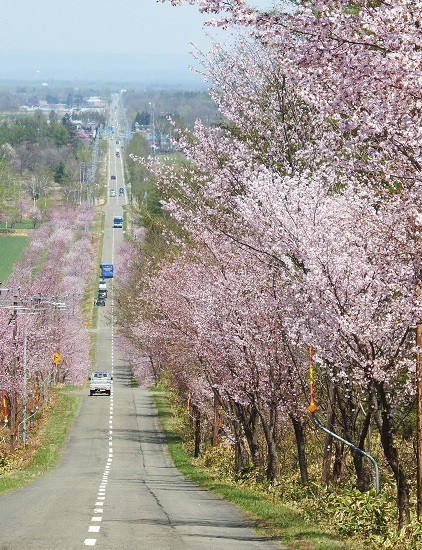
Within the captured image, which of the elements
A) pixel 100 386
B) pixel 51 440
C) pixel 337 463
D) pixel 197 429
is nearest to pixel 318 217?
pixel 337 463

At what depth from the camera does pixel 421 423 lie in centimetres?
1466

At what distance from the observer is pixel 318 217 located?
17797mm

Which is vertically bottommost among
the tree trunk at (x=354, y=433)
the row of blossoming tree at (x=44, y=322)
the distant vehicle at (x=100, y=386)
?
the distant vehicle at (x=100, y=386)

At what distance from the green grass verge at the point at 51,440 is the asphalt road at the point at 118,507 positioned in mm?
566

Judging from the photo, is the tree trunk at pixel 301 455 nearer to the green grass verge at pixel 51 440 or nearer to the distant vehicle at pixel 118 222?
the green grass verge at pixel 51 440

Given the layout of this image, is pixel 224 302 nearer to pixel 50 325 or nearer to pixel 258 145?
pixel 258 145

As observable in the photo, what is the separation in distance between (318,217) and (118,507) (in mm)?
7331

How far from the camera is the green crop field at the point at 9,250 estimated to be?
4877 inches

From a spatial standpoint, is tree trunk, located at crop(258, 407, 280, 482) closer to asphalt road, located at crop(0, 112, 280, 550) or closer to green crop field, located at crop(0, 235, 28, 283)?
asphalt road, located at crop(0, 112, 280, 550)

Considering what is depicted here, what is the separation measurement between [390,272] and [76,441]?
36774mm

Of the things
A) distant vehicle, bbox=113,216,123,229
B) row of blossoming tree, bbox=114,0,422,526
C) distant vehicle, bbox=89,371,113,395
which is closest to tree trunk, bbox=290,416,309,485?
row of blossoming tree, bbox=114,0,422,526

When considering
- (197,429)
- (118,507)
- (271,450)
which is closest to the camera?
(118,507)

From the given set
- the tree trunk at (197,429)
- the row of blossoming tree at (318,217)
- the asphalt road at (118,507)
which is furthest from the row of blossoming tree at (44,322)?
the row of blossoming tree at (318,217)

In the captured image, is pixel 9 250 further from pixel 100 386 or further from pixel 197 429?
pixel 197 429
